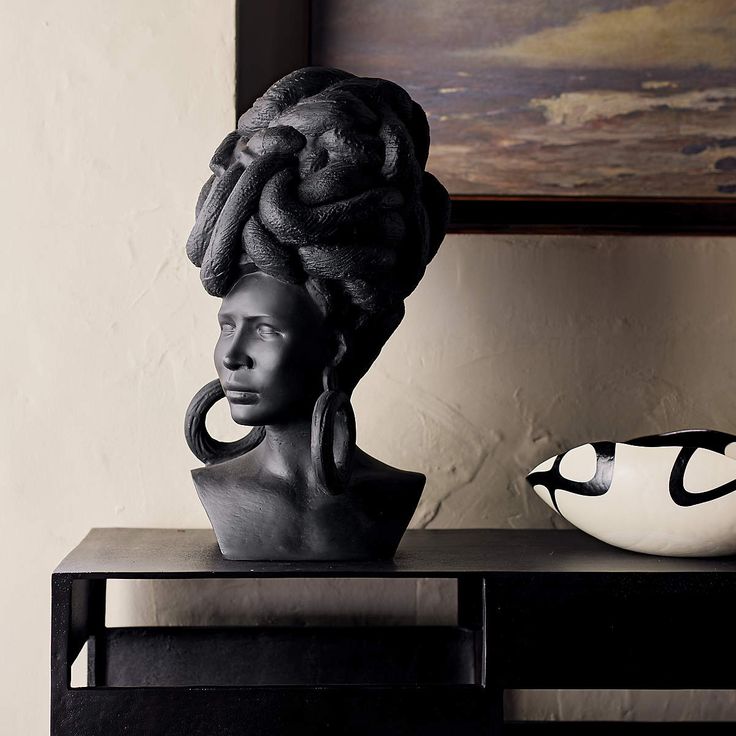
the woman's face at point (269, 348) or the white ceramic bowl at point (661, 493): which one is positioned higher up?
the woman's face at point (269, 348)

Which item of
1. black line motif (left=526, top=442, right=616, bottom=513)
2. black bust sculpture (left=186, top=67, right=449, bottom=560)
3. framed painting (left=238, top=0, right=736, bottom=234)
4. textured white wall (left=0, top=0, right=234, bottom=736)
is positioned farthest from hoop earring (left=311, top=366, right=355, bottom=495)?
framed painting (left=238, top=0, right=736, bottom=234)

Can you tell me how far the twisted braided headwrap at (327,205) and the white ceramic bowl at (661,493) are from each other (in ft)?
1.10

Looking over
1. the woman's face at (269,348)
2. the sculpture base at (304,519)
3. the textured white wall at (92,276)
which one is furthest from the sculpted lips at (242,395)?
the textured white wall at (92,276)

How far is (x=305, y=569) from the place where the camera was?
1.25 m

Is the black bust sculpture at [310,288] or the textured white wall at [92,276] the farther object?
the textured white wall at [92,276]

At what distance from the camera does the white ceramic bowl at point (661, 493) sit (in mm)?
1300

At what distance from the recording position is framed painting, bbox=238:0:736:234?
1720mm

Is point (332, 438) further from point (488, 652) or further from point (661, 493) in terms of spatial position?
point (661, 493)

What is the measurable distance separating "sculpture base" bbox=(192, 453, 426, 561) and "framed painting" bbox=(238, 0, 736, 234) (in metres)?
0.61

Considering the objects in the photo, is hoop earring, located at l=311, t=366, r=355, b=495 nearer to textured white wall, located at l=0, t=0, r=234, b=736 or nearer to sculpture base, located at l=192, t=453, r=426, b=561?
sculpture base, located at l=192, t=453, r=426, b=561

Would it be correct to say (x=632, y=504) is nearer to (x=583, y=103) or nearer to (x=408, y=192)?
(x=408, y=192)

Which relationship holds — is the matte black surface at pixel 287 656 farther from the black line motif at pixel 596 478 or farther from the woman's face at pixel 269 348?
the woman's face at pixel 269 348

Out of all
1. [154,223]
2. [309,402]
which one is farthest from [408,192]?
[154,223]

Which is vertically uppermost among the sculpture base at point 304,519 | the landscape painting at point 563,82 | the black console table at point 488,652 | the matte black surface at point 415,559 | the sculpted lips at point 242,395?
the landscape painting at point 563,82
